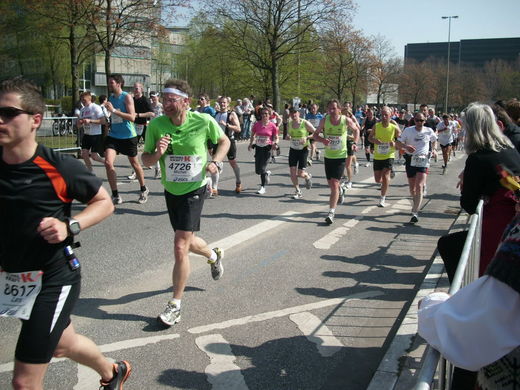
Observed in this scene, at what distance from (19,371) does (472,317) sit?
2.04m

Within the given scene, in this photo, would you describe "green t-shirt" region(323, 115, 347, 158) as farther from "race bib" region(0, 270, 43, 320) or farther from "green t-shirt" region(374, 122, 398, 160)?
"race bib" region(0, 270, 43, 320)

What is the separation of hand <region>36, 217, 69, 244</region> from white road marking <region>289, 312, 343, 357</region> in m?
2.29

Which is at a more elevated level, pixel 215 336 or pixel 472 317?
pixel 472 317

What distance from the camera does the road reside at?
11.5 ft

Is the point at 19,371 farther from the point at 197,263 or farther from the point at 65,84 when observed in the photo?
the point at 65,84

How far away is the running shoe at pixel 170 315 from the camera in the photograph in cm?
410

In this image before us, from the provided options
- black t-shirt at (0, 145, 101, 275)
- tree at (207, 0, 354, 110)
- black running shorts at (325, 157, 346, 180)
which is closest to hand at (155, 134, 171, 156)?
black t-shirt at (0, 145, 101, 275)

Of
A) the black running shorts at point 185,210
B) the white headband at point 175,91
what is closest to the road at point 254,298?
Result: the black running shorts at point 185,210

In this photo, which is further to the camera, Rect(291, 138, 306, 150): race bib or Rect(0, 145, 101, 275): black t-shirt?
Rect(291, 138, 306, 150): race bib

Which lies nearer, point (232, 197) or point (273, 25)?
point (232, 197)

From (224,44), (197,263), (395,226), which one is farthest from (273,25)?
(197,263)

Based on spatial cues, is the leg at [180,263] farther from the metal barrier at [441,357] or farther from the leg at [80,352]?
the metal barrier at [441,357]

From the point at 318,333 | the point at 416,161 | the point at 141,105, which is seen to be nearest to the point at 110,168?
the point at 141,105

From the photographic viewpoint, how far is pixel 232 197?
10.1m
